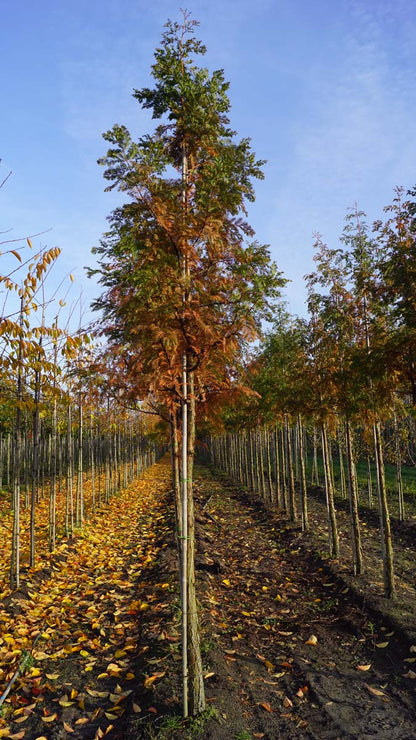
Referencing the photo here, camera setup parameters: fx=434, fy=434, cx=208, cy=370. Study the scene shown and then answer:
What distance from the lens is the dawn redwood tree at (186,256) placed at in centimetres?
466

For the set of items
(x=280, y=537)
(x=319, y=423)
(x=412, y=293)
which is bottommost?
(x=280, y=537)

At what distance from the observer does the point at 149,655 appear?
220 inches

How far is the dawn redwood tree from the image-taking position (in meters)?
4.66

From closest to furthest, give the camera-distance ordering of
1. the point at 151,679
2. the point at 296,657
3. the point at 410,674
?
the point at 151,679 < the point at 410,674 < the point at 296,657

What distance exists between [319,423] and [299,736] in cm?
663

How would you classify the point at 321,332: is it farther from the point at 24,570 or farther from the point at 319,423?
the point at 24,570

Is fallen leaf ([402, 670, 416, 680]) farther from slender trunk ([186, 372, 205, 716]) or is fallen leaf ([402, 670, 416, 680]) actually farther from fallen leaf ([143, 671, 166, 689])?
fallen leaf ([143, 671, 166, 689])

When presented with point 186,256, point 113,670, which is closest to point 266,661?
point 113,670

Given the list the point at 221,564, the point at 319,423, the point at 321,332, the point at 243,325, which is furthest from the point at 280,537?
the point at 243,325

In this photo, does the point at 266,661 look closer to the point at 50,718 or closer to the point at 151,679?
the point at 151,679

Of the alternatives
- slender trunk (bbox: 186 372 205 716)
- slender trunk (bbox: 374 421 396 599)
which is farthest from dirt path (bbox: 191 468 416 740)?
slender trunk (bbox: 374 421 396 599)

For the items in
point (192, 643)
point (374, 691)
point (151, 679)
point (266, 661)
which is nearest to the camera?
point (192, 643)

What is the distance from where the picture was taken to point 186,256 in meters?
5.14

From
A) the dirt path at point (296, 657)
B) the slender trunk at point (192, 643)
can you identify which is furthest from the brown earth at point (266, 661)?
the slender trunk at point (192, 643)
